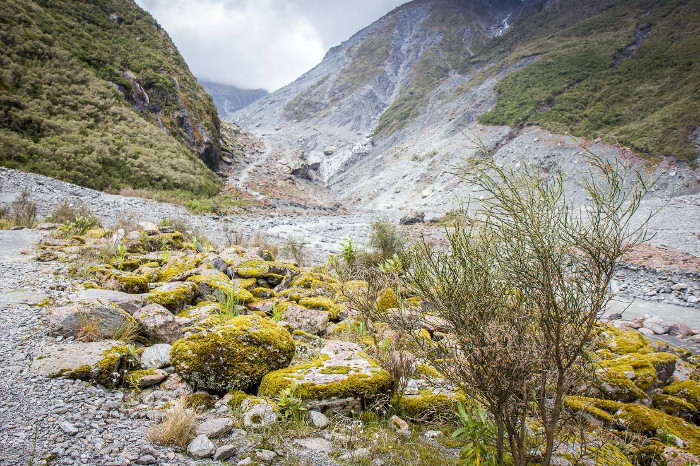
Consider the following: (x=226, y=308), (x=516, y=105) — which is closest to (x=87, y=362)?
(x=226, y=308)

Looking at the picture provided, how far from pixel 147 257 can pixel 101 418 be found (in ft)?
17.2

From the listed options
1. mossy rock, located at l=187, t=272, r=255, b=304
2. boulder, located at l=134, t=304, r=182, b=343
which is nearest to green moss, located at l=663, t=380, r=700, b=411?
mossy rock, located at l=187, t=272, r=255, b=304

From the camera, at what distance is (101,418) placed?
96.0 inches

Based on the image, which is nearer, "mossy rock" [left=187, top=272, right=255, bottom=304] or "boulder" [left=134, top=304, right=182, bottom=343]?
"boulder" [left=134, top=304, right=182, bottom=343]

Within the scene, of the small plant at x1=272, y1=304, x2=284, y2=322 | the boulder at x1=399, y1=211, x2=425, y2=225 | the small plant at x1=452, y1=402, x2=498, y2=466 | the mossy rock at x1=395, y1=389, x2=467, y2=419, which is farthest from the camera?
the boulder at x1=399, y1=211, x2=425, y2=225

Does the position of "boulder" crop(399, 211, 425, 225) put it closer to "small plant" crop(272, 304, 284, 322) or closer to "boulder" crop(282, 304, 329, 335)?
"boulder" crop(282, 304, 329, 335)

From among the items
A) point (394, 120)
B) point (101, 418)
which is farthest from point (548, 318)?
point (394, 120)

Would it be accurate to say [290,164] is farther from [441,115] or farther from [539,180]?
[539,180]

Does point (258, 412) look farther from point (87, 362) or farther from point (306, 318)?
point (306, 318)

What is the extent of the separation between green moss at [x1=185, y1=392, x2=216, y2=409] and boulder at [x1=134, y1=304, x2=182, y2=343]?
117cm

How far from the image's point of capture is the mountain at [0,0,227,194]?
49.7ft

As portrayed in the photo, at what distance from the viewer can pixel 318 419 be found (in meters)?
2.91

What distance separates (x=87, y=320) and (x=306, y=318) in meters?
2.86

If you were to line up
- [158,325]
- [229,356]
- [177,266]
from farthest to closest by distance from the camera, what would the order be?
1. [177,266]
2. [158,325]
3. [229,356]
